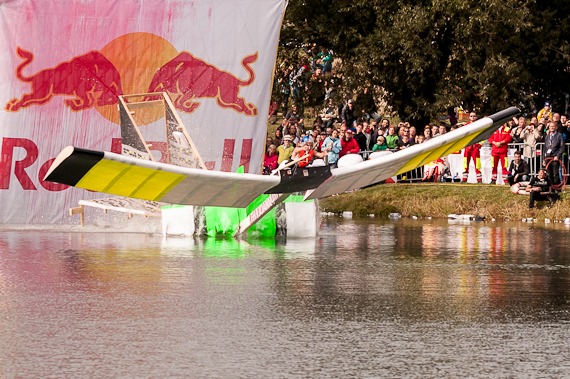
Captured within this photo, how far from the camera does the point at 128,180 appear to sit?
36.1 ft

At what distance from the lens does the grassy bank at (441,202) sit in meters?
18.2

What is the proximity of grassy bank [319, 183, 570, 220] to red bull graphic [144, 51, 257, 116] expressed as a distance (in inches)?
177

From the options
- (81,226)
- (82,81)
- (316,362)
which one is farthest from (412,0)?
(316,362)

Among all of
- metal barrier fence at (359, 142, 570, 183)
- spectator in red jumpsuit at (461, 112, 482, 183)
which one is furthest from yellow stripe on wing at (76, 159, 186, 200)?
spectator in red jumpsuit at (461, 112, 482, 183)

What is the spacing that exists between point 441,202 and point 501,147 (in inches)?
77.6

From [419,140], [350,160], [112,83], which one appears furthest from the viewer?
[419,140]

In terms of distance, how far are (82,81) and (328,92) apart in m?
14.8

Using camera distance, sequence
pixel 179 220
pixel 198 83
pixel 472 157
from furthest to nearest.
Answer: pixel 472 157, pixel 198 83, pixel 179 220

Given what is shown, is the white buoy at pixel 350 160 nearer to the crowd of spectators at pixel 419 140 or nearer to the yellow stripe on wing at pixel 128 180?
the crowd of spectators at pixel 419 140

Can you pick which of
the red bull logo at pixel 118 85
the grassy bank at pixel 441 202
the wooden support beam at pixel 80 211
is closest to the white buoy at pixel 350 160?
the red bull logo at pixel 118 85

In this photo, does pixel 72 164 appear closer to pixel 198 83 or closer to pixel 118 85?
pixel 118 85

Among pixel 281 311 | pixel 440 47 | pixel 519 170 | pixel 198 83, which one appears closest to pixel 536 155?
pixel 519 170

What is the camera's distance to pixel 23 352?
18.2ft

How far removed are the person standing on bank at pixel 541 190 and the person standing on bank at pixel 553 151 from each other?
0.24 meters
